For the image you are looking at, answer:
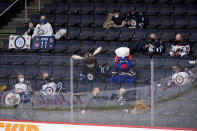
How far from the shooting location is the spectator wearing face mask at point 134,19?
37.5ft

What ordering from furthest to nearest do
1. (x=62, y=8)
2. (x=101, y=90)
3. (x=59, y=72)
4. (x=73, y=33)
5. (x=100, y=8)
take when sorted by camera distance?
(x=62, y=8)
(x=100, y=8)
(x=73, y=33)
(x=59, y=72)
(x=101, y=90)

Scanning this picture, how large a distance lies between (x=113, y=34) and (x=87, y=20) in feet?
3.02

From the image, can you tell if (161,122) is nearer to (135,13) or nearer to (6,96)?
(6,96)

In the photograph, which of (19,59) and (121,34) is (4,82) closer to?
(19,59)

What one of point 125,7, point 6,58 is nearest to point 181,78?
point 6,58

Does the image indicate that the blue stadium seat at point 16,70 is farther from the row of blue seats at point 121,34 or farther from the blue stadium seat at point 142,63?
the row of blue seats at point 121,34

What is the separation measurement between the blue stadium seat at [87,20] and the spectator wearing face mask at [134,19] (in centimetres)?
96

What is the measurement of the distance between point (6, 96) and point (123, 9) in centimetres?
419

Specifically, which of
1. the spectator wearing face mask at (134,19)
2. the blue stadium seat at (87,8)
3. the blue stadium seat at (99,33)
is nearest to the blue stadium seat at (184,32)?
the spectator wearing face mask at (134,19)

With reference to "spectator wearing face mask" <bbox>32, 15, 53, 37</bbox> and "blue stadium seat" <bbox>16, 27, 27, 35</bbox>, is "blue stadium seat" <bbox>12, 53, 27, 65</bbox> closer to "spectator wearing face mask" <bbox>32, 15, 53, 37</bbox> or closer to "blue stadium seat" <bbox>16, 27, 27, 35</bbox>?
"spectator wearing face mask" <bbox>32, 15, 53, 37</bbox>

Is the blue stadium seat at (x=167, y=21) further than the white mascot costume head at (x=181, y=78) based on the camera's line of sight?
Yes

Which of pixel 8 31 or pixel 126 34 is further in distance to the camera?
pixel 8 31

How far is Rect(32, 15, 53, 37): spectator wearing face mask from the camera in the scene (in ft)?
38.4

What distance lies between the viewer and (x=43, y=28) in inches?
463
